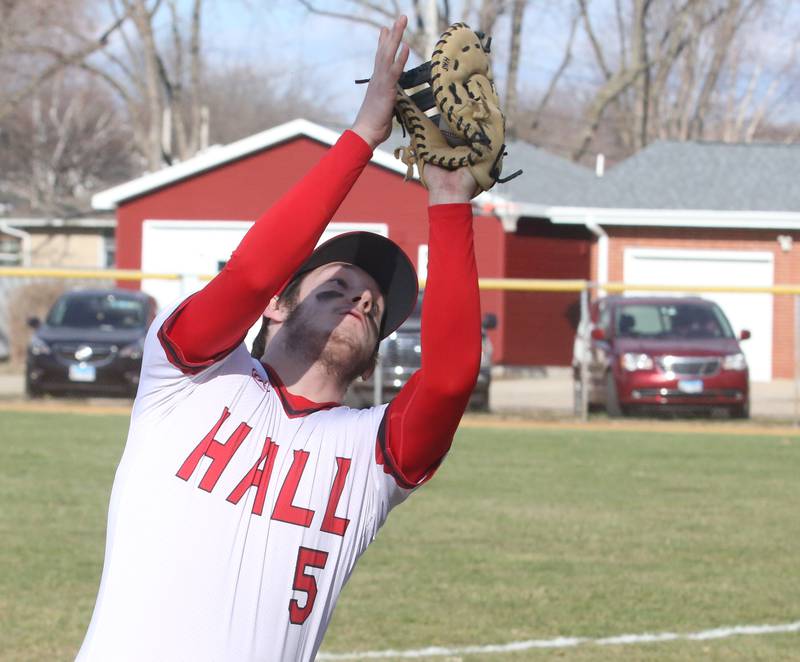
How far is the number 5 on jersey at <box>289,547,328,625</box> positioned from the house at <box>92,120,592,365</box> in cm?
2415

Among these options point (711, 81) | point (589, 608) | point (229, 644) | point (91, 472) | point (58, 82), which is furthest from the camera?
point (58, 82)

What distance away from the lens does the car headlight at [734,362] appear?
706 inches

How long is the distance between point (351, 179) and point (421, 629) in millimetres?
4584

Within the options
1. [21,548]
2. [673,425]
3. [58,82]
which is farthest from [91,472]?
[58,82]

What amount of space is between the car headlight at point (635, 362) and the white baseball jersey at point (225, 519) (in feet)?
49.1

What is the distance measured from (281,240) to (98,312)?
60.7 feet

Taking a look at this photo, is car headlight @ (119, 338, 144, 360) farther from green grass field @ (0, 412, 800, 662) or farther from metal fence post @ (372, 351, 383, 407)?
green grass field @ (0, 412, 800, 662)

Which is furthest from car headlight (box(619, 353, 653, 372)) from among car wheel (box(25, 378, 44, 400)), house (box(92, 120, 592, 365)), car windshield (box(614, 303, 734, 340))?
house (box(92, 120, 592, 365))

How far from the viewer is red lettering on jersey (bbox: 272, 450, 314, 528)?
3.02 m

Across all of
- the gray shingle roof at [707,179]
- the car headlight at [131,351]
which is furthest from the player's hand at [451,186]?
the gray shingle roof at [707,179]

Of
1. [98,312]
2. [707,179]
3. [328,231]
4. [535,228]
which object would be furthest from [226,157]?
[707,179]

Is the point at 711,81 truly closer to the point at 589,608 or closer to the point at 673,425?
the point at 673,425

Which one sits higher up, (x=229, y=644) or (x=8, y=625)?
(x=229, y=644)

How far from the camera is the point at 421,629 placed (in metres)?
7.17
